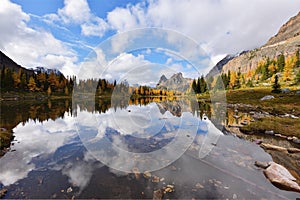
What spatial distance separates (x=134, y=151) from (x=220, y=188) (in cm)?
592

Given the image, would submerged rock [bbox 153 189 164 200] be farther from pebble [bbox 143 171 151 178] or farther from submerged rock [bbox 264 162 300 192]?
submerged rock [bbox 264 162 300 192]

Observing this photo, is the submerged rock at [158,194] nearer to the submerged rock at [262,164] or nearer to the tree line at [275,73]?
the submerged rock at [262,164]

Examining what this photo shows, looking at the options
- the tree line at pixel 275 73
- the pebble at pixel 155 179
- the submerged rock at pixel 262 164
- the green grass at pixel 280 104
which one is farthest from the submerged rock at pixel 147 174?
the tree line at pixel 275 73

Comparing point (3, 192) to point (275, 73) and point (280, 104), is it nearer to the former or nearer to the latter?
point (280, 104)

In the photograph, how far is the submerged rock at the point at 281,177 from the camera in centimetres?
662

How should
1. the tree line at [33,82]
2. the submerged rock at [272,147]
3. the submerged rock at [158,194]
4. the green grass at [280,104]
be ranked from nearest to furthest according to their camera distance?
the submerged rock at [158,194] < the submerged rock at [272,147] < the green grass at [280,104] < the tree line at [33,82]

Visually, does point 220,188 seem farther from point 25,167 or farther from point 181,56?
point 25,167

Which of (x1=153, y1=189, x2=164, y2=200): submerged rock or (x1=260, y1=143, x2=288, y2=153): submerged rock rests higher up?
(x1=260, y1=143, x2=288, y2=153): submerged rock

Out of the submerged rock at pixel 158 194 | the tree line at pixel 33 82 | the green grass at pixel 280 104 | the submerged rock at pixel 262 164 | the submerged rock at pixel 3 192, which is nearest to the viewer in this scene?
the submerged rock at pixel 3 192

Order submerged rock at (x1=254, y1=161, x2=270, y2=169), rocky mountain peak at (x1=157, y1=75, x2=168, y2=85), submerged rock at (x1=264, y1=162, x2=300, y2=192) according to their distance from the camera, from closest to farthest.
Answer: submerged rock at (x1=264, y1=162, x2=300, y2=192) < submerged rock at (x1=254, y1=161, x2=270, y2=169) < rocky mountain peak at (x1=157, y1=75, x2=168, y2=85)

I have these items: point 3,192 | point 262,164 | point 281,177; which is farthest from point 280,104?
point 3,192

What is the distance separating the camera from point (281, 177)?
7.21m

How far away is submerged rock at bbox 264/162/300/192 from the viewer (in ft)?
21.7

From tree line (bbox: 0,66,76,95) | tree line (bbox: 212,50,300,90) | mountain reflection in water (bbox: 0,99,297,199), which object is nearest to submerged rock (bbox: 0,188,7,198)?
mountain reflection in water (bbox: 0,99,297,199)
